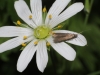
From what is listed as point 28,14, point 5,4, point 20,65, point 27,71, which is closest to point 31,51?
point 20,65

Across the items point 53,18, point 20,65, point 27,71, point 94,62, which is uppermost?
point 53,18

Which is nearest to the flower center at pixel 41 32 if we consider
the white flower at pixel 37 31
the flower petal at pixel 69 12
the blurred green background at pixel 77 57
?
the white flower at pixel 37 31

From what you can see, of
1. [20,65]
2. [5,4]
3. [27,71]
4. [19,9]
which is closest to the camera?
[20,65]

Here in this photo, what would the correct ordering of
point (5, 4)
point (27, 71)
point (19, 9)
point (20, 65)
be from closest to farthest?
point (20, 65), point (19, 9), point (5, 4), point (27, 71)

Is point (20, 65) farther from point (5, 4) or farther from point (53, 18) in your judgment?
point (5, 4)

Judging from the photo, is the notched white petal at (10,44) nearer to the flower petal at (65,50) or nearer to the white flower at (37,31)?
the white flower at (37,31)

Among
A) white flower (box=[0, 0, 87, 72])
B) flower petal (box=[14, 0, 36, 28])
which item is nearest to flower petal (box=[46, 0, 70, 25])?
white flower (box=[0, 0, 87, 72])

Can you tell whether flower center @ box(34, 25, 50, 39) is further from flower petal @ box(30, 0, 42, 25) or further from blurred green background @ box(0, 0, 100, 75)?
blurred green background @ box(0, 0, 100, 75)

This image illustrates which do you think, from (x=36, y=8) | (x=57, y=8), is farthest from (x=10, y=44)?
(x=57, y=8)
